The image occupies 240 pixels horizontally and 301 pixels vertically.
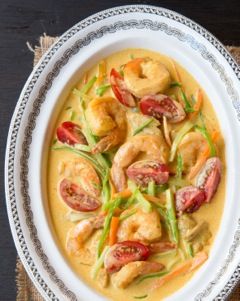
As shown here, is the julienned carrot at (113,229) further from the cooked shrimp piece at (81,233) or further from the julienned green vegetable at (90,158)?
the julienned green vegetable at (90,158)

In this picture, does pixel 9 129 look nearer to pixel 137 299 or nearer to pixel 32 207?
pixel 32 207

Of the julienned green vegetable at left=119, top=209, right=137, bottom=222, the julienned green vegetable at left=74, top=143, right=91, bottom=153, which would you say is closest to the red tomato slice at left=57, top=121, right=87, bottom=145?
the julienned green vegetable at left=74, top=143, right=91, bottom=153

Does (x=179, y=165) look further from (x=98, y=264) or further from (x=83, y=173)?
(x=98, y=264)

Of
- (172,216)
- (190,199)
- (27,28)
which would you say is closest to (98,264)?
(172,216)

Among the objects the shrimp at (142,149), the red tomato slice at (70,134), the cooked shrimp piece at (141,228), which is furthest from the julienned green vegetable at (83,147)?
the cooked shrimp piece at (141,228)

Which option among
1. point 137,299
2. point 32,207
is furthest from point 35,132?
point 137,299
